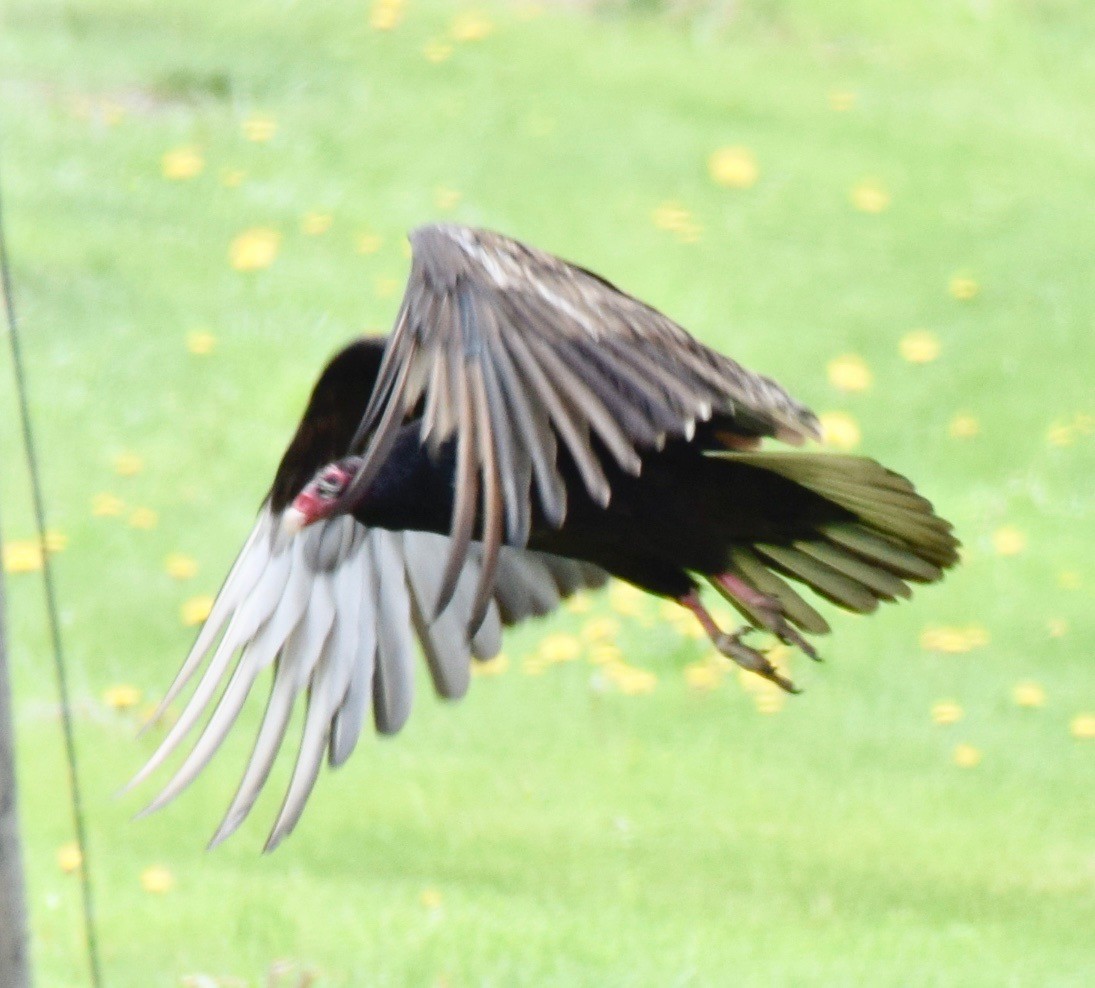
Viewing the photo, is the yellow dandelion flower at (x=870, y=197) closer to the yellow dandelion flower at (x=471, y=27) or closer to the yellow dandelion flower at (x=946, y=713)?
the yellow dandelion flower at (x=471, y=27)

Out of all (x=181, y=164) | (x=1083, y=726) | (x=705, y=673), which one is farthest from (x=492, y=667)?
(x=181, y=164)

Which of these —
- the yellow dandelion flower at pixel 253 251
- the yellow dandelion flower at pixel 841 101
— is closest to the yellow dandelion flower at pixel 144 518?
the yellow dandelion flower at pixel 253 251

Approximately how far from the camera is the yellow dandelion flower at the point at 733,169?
26.9 ft

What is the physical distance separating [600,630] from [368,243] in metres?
2.58

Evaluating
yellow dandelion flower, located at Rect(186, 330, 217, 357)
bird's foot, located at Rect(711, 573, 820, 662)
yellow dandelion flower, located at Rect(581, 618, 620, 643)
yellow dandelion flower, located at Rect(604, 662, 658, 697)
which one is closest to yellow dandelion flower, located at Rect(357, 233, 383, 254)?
yellow dandelion flower, located at Rect(186, 330, 217, 357)

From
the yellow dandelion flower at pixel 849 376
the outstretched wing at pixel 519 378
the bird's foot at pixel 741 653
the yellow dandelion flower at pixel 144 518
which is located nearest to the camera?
the outstretched wing at pixel 519 378

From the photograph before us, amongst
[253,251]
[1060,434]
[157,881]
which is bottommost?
[157,881]

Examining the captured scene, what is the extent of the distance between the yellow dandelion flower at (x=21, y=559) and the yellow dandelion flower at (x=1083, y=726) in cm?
287

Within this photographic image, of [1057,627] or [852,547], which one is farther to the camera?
[1057,627]

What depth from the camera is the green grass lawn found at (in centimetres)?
434

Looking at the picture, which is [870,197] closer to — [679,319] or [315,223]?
[679,319]

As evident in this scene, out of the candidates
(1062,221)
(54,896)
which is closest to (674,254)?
(1062,221)

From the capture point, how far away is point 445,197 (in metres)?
7.87

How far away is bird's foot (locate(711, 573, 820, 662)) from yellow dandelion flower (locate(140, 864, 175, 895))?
1527mm
